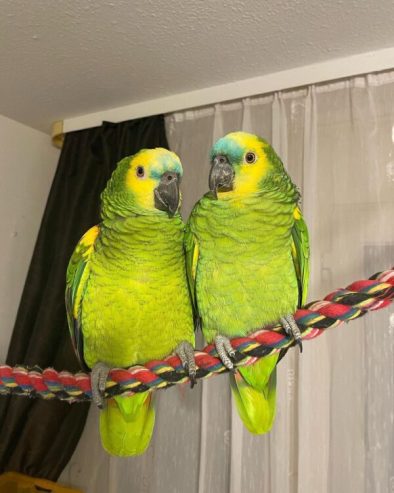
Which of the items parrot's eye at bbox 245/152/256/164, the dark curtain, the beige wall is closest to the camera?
parrot's eye at bbox 245/152/256/164

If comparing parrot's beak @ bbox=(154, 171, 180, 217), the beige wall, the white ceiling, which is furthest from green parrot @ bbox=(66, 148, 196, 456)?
the beige wall

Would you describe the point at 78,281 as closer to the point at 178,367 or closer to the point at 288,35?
the point at 178,367

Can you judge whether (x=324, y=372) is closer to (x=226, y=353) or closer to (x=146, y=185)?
(x=226, y=353)

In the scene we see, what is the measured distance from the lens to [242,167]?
74 centimetres

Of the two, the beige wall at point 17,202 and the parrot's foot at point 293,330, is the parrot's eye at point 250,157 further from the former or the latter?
the beige wall at point 17,202

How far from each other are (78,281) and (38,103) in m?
1.33

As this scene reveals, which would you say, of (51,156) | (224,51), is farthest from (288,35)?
(51,156)

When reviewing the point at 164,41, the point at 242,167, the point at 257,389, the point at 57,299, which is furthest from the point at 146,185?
the point at 57,299

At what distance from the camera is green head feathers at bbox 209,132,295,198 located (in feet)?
2.32

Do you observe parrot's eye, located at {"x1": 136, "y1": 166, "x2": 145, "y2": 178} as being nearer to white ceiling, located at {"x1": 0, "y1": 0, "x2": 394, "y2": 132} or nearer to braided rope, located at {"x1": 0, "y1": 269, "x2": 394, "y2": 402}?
braided rope, located at {"x1": 0, "y1": 269, "x2": 394, "y2": 402}

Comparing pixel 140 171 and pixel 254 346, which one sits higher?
pixel 140 171

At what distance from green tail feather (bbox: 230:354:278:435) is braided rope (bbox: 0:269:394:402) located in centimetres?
12

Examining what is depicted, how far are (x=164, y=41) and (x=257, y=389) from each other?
1162mm

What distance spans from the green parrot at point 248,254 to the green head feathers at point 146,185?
66mm
